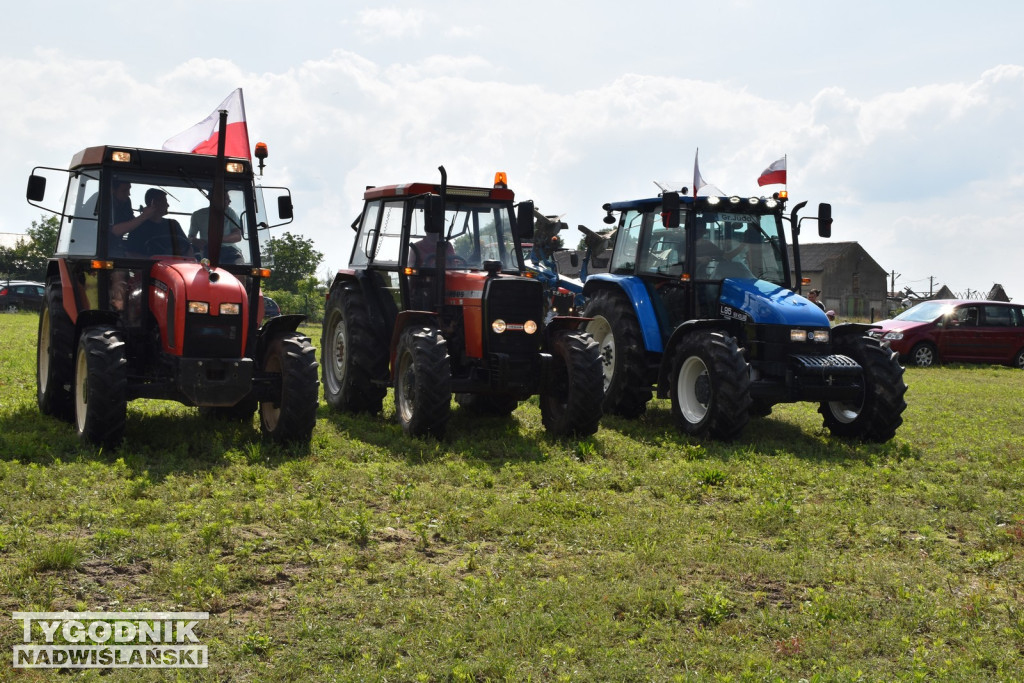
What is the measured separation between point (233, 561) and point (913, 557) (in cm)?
393

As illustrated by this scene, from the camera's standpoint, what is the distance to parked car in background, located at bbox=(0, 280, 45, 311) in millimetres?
35562

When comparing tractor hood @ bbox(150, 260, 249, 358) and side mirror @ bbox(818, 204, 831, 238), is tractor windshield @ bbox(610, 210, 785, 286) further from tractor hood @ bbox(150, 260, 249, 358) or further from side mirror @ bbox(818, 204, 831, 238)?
tractor hood @ bbox(150, 260, 249, 358)

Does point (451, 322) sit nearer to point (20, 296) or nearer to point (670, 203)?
point (670, 203)

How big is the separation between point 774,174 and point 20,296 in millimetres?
32216

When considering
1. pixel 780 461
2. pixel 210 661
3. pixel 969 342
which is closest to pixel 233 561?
pixel 210 661

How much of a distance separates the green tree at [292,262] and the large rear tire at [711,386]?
1357 inches

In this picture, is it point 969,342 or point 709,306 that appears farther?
point 969,342

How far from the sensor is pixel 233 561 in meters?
5.44

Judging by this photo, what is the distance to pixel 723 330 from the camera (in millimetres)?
9844

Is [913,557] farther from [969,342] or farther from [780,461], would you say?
[969,342]

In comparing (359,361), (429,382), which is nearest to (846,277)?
(359,361)

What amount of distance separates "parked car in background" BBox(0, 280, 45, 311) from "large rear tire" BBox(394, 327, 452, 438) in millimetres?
31103

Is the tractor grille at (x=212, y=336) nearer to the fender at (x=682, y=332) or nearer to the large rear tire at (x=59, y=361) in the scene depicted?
the large rear tire at (x=59, y=361)

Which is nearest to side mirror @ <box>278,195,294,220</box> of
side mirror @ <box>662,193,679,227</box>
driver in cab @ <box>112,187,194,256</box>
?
driver in cab @ <box>112,187,194,256</box>
